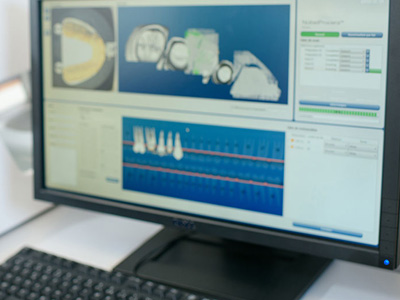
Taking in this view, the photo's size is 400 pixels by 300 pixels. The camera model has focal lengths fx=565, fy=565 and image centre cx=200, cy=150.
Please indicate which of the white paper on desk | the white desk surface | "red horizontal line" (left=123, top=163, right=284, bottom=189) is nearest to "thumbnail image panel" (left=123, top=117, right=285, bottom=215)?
"red horizontal line" (left=123, top=163, right=284, bottom=189)

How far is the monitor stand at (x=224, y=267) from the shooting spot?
2.22 ft

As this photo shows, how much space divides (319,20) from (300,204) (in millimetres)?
208

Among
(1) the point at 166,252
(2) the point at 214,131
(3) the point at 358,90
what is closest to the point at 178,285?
(1) the point at 166,252

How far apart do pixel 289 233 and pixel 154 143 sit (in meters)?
0.21

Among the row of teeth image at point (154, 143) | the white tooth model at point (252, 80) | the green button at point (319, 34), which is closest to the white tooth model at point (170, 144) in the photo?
the row of teeth image at point (154, 143)

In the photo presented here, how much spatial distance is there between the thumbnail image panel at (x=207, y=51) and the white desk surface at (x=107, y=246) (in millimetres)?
231

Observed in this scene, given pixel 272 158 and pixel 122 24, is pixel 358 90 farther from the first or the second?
pixel 122 24

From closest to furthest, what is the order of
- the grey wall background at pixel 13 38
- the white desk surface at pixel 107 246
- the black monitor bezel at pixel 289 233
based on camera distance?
the black monitor bezel at pixel 289 233 → the white desk surface at pixel 107 246 → the grey wall background at pixel 13 38

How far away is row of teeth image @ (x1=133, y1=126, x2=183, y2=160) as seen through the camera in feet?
2.36

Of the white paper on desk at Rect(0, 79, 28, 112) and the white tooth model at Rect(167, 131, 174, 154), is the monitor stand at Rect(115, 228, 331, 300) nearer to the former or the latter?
the white tooth model at Rect(167, 131, 174, 154)

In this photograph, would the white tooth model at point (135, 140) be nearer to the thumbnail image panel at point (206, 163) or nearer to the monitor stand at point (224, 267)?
→ the thumbnail image panel at point (206, 163)

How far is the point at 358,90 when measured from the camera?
0.60 meters

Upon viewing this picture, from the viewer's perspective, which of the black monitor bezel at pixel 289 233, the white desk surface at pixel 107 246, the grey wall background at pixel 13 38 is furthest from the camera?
the grey wall background at pixel 13 38

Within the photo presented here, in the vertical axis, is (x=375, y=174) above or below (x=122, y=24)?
below
